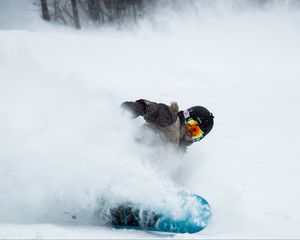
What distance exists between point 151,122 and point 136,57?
6854mm

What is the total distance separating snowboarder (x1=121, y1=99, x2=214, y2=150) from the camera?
3689mm

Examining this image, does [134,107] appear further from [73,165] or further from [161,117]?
[73,165]

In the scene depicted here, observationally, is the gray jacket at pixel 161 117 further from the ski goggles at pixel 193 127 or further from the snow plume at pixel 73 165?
the snow plume at pixel 73 165

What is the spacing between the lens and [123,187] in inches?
128

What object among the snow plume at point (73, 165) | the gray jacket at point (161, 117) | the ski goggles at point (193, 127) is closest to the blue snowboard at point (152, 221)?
the snow plume at point (73, 165)

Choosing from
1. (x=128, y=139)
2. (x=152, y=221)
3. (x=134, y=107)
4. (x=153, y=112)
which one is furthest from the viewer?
(x=128, y=139)

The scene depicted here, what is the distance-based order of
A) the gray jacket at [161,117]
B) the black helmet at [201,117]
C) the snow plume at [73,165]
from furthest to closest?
the black helmet at [201,117], the gray jacket at [161,117], the snow plume at [73,165]

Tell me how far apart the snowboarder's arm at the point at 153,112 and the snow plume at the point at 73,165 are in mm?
264

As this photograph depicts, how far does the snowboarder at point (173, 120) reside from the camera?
3.69 meters

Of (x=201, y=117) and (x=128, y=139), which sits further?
(x=201, y=117)

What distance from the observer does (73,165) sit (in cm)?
336

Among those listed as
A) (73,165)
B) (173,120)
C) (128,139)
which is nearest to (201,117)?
(173,120)

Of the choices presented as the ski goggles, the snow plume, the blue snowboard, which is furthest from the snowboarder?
the blue snowboard

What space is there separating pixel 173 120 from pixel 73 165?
1313mm
